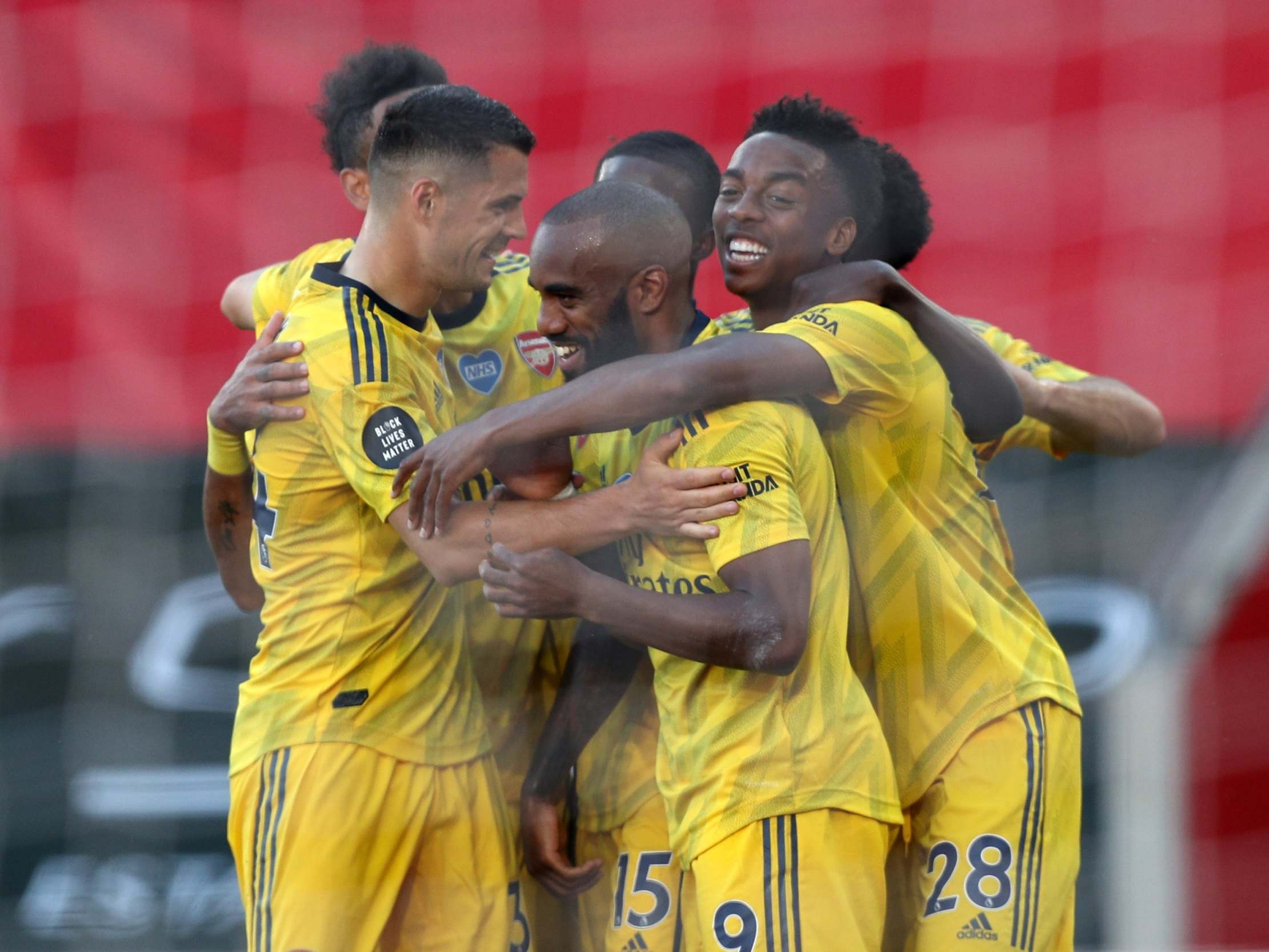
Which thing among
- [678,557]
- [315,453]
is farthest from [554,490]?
[315,453]

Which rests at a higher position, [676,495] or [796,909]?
[676,495]

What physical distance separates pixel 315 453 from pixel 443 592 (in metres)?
0.33

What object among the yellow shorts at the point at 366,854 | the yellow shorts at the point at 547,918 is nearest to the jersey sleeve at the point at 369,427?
the yellow shorts at the point at 366,854

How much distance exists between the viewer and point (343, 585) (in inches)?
89.0

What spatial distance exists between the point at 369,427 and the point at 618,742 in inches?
27.4

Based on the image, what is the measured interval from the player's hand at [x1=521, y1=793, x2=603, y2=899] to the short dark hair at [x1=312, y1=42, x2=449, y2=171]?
141 centimetres

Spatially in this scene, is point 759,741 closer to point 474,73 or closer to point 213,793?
point 213,793

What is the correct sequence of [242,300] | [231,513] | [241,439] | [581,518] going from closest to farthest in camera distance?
1. [581,518]
2. [241,439]
3. [231,513]
4. [242,300]

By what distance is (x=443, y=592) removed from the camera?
7.72 feet

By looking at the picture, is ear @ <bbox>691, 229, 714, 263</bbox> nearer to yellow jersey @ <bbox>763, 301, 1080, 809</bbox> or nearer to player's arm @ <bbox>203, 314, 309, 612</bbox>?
yellow jersey @ <bbox>763, 301, 1080, 809</bbox>

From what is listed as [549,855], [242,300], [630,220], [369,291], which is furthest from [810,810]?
[242,300]

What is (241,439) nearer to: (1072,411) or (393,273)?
(393,273)

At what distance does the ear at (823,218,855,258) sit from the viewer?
239cm

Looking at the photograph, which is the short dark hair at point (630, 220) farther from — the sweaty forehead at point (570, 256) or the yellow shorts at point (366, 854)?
the yellow shorts at point (366, 854)
